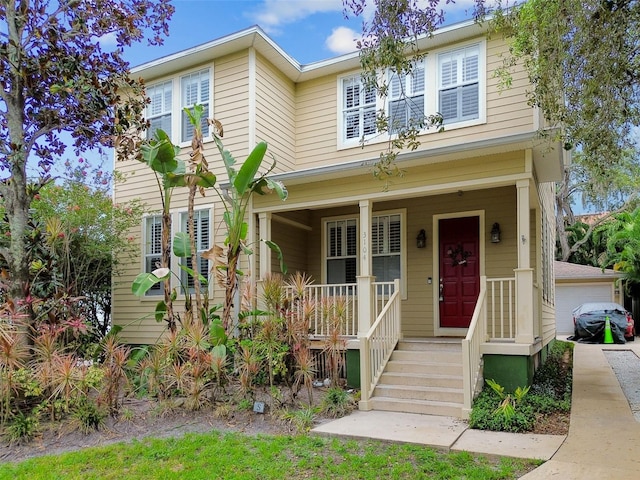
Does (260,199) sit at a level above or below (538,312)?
above

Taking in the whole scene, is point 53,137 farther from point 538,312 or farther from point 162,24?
point 538,312

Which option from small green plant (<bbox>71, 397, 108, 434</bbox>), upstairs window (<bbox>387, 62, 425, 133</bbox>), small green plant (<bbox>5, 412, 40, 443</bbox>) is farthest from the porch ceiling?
small green plant (<bbox>5, 412, 40, 443</bbox>)

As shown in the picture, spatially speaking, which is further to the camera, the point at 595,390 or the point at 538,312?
the point at 538,312

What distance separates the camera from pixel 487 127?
979 centimetres

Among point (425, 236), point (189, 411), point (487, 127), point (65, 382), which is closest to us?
point (65, 382)

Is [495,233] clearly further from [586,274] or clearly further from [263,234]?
[586,274]

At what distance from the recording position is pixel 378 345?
310 inches

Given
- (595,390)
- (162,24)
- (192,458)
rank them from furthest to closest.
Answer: (162,24)
(595,390)
(192,458)

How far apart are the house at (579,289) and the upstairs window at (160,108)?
57.3ft

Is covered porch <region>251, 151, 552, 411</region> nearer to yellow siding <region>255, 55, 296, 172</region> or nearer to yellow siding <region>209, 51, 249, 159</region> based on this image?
yellow siding <region>255, 55, 296, 172</region>

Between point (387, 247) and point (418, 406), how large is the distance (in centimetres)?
434

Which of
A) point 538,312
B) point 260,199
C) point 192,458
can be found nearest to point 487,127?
point 538,312

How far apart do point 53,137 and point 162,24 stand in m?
2.67

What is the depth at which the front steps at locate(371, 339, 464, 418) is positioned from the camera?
707 centimetres
